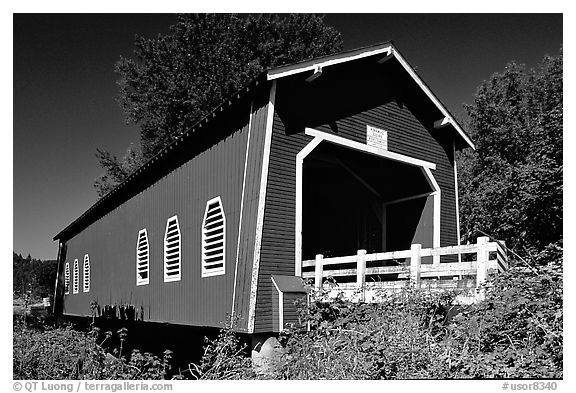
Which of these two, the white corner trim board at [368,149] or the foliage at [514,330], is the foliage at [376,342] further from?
the white corner trim board at [368,149]

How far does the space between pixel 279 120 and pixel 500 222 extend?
15954 mm

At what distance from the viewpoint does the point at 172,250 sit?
45.5 feet

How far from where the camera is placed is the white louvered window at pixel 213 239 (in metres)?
11.2

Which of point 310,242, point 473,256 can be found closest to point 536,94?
point 473,256

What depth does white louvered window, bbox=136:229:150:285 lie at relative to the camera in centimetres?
1573

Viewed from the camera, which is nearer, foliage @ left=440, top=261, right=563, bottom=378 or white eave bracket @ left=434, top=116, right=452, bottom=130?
foliage @ left=440, top=261, right=563, bottom=378

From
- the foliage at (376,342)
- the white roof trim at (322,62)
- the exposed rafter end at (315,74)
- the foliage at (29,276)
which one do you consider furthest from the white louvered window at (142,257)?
the white roof trim at (322,62)

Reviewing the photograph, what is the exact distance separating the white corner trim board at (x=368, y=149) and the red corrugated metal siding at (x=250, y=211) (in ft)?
3.19

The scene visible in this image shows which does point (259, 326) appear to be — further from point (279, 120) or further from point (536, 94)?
point (536, 94)

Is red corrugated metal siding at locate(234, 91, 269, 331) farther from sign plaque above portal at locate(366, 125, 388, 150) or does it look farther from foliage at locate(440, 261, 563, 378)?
foliage at locate(440, 261, 563, 378)

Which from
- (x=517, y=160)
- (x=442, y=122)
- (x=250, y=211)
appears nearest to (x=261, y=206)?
(x=250, y=211)

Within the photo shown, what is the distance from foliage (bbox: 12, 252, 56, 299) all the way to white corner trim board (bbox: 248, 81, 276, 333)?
3.55 m

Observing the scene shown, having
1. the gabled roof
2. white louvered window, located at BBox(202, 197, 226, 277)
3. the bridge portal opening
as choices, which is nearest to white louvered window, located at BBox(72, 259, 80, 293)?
the gabled roof
